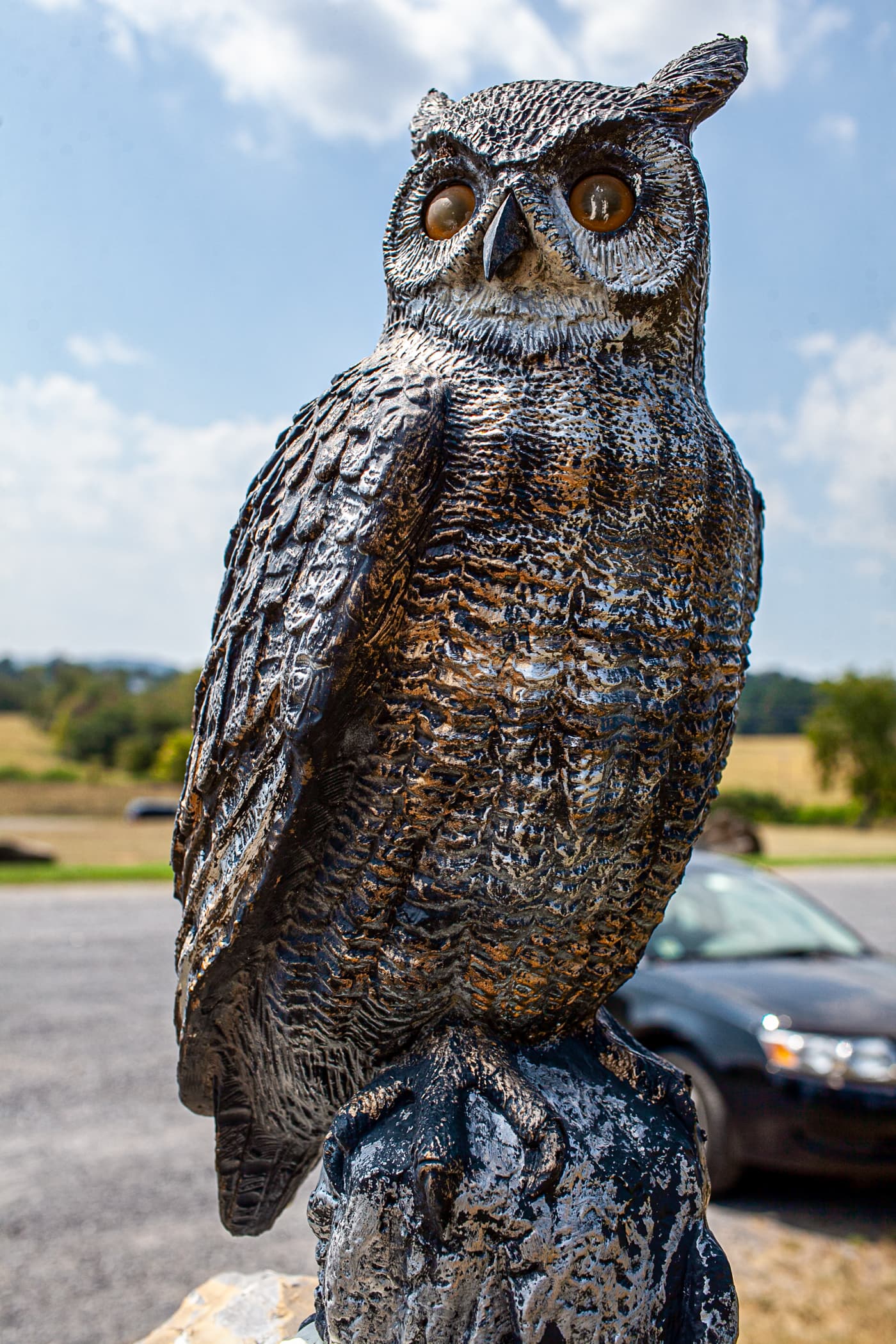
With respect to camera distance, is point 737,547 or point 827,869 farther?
point 827,869

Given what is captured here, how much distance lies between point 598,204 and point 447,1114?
160 cm

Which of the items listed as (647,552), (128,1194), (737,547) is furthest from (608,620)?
(128,1194)

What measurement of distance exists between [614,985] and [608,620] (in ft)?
2.31

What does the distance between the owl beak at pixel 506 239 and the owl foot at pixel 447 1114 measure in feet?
4.37

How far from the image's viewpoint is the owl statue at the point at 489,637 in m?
1.71

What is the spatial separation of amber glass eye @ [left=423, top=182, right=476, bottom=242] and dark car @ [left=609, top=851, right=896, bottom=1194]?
3644mm

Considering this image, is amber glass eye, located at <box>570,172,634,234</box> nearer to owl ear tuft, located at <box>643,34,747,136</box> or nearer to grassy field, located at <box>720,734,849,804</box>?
owl ear tuft, located at <box>643,34,747,136</box>

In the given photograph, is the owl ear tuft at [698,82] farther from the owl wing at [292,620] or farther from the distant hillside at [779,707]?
the distant hillside at [779,707]

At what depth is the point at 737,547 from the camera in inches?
75.3

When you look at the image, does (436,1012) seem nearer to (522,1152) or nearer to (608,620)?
(522,1152)

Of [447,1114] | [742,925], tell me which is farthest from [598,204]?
[742,925]

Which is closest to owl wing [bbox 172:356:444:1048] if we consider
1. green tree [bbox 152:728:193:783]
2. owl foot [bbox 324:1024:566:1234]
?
owl foot [bbox 324:1024:566:1234]

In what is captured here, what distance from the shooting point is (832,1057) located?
4836mm

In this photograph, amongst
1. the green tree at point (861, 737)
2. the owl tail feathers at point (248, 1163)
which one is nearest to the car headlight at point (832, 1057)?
the owl tail feathers at point (248, 1163)
